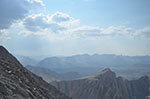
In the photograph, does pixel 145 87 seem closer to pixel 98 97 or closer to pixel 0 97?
pixel 98 97

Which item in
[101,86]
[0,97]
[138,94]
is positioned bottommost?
[138,94]

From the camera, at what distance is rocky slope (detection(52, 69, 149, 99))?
11119 centimetres

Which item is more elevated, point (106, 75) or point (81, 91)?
point (106, 75)

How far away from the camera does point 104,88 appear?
11438 centimetres

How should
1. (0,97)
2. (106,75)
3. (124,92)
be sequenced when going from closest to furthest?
(0,97)
(124,92)
(106,75)

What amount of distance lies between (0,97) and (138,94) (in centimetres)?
13497

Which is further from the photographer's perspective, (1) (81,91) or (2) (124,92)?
(2) (124,92)

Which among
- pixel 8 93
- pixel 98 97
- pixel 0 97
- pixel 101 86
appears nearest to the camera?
pixel 0 97

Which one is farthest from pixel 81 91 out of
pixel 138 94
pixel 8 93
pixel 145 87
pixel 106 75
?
pixel 8 93

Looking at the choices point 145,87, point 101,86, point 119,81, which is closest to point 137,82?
point 145,87

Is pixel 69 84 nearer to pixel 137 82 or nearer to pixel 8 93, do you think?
pixel 137 82

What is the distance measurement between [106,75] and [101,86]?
1044 inches

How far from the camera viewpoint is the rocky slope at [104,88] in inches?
4377

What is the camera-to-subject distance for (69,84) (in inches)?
5017
